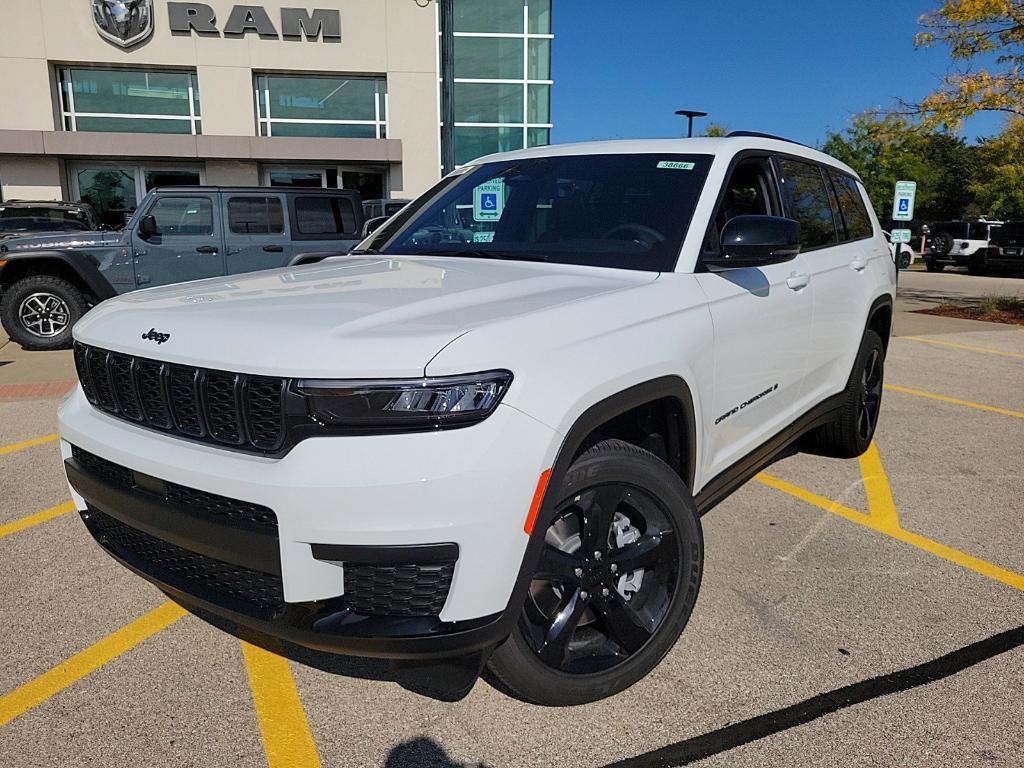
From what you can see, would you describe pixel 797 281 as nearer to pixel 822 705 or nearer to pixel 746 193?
pixel 746 193

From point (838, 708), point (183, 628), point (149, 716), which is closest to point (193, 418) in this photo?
point (149, 716)

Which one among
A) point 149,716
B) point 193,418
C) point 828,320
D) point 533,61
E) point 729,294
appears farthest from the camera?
point 533,61

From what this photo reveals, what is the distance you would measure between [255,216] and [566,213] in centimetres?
713

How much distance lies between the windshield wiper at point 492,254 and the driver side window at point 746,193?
0.73m

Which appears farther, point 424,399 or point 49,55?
point 49,55

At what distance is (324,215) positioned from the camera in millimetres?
9984

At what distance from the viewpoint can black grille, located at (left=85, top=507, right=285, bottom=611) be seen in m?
2.15

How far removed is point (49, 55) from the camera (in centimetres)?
1981

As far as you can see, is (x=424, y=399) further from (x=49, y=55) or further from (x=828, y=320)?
(x=49, y=55)

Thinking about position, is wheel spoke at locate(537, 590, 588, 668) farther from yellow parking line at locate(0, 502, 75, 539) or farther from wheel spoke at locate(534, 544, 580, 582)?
yellow parking line at locate(0, 502, 75, 539)

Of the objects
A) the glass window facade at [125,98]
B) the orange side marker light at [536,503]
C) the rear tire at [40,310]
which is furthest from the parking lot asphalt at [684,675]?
the glass window facade at [125,98]

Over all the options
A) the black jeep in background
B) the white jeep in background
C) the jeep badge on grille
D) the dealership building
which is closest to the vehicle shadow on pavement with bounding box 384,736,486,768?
the jeep badge on grille

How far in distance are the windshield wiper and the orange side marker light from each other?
52.4 inches

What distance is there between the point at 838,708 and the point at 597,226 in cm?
195
